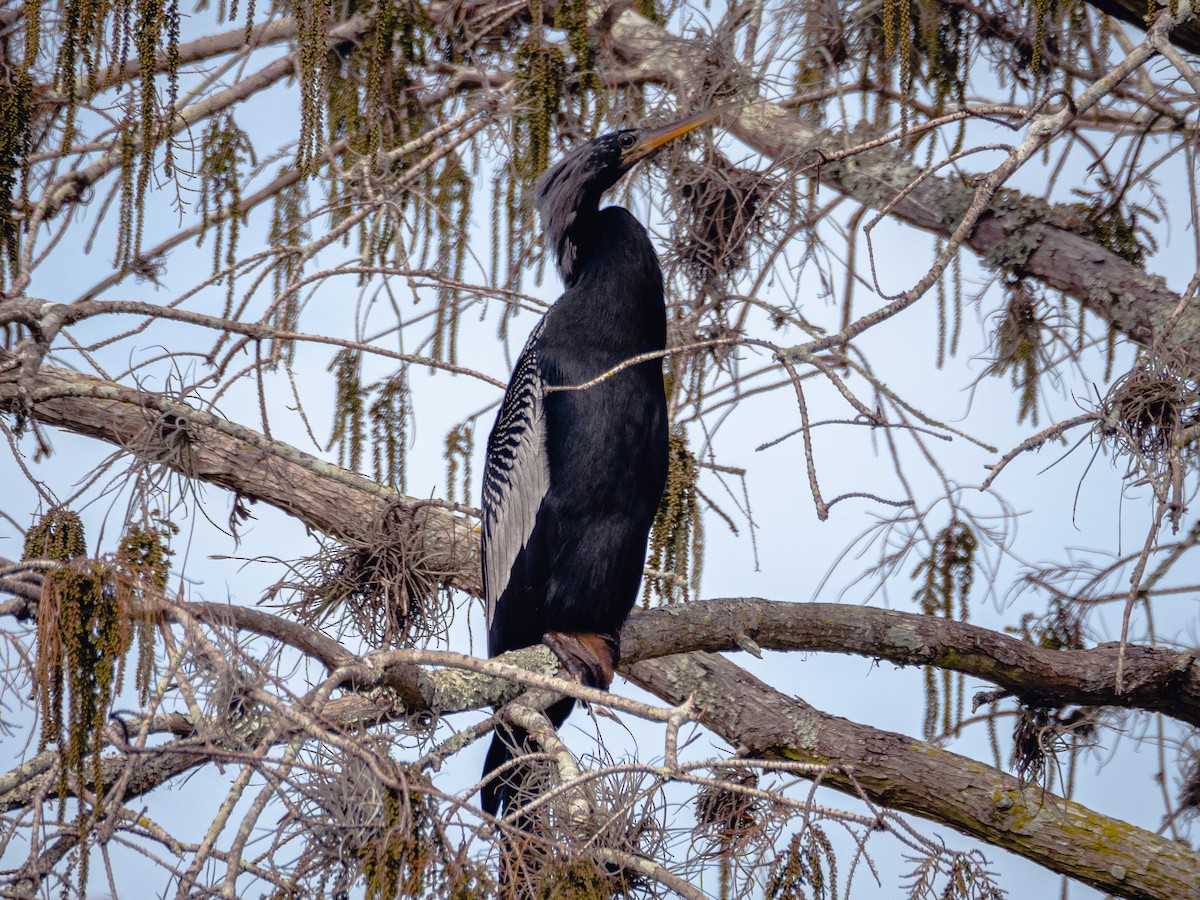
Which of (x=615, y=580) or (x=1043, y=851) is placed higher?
(x=615, y=580)

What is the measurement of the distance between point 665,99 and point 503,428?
3.54 ft

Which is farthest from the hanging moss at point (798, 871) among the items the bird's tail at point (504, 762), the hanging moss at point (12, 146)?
the hanging moss at point (12, 146)

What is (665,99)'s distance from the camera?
130 inches

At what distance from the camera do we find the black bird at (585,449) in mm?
2771

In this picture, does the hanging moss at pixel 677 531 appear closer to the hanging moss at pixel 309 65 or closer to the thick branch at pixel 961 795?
the thick branch at pixel 961 795

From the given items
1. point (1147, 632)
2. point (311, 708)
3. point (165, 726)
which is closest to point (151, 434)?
point (165, 726)

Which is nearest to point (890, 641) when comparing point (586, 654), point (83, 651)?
point (586, 654)

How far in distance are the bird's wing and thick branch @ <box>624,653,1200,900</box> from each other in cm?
59

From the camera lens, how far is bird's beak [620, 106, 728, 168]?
2.93m

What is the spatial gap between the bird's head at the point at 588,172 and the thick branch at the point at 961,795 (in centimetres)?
123

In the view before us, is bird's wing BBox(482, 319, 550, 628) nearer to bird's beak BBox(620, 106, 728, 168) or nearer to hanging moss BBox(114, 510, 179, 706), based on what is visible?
bird's beak BBox(620, 106, 728, 168)

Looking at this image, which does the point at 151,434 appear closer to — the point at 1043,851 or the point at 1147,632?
the point at 1043,851

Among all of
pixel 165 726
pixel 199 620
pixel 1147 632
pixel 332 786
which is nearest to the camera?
pixel 332 786

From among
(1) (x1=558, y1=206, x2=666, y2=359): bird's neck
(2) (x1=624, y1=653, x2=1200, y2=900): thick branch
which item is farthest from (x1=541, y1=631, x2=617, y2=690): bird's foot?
(1) (x1=558, y1=206, x2=666, y2=359): bird's neck
